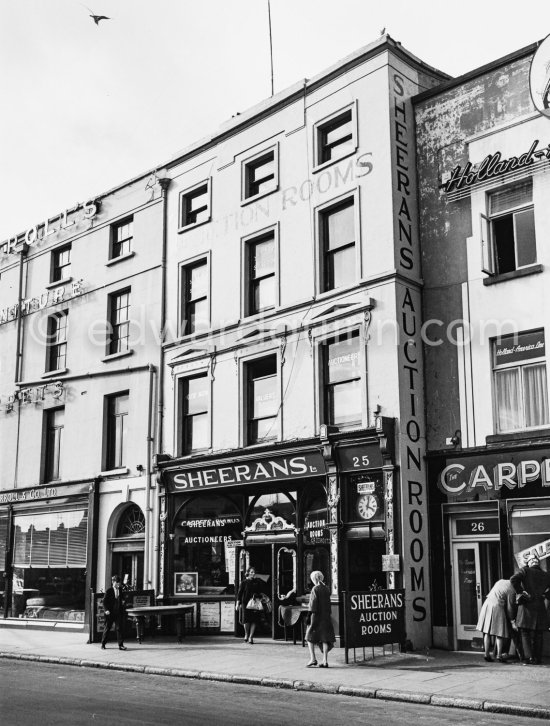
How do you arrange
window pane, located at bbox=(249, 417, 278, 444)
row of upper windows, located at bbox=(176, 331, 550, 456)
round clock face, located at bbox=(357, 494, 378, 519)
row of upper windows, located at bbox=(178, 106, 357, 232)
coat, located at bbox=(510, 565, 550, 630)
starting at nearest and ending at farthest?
coat, located at bbox=(510, 565, 550, 630) < row of upper windows, located at bbox=(176, 331, 550, 456) < round clock face, located at bbox=(357, 494, 378, 519) < row of upper windows, located at bbox=(178, 106, 357, 232) < window pane, located at bbox=(249, 417, 278, 444)

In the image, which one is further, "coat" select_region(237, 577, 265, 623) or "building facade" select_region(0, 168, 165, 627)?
"building facade" select_region(0, 168, 165, 627)

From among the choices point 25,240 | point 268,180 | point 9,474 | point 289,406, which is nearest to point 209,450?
point 289,406

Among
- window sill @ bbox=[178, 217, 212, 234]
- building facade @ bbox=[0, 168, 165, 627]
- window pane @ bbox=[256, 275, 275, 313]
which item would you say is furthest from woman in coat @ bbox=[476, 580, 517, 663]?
window sill @ bbox=[178, 217, 212, 234]

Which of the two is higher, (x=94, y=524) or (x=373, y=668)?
(x=94, y=524)

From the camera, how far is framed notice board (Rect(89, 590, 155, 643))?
2127 centimetres

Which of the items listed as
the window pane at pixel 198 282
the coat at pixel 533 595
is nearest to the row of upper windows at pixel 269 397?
the window pane at pixel 198 282

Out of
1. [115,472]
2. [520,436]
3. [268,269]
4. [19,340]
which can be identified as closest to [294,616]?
[520,436]

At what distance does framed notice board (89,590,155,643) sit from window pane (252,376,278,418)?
5.54 meters

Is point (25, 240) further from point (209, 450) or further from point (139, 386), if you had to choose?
point (209, 450)

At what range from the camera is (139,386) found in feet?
83.9

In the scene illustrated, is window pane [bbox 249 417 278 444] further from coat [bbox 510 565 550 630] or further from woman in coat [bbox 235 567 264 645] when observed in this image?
coat [bbox 510 565 550 630]

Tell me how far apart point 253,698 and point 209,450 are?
10639 millimetres

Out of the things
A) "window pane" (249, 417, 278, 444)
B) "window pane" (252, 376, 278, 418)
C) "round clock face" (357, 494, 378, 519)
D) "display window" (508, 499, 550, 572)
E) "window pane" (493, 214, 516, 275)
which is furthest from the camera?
"window pane" (252, 376, 278, 418)

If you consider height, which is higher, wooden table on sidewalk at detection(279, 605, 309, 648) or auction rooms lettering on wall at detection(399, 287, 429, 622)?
auction rooms lettering on wall at detection(399, 287, 429, 622)
